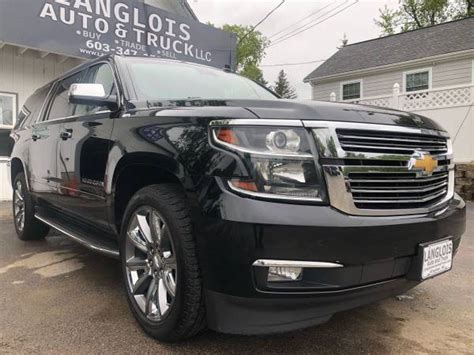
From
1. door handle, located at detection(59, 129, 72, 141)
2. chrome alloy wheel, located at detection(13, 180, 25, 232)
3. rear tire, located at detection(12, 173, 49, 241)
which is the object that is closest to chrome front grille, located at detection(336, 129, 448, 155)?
door handle, located at detection(59, 129, 72, 141)

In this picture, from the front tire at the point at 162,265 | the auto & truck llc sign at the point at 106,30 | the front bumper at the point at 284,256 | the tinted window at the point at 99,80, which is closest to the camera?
the front bumper at the point at 284,256

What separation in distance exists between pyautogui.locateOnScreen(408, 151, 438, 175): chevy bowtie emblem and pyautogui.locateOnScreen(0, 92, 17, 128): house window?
8.43 metres

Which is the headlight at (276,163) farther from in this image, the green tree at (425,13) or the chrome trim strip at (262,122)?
the green tree at (425,13)

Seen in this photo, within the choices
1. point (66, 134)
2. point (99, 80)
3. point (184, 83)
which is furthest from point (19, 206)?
point (184, 83)

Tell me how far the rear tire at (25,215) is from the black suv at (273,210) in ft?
8.51

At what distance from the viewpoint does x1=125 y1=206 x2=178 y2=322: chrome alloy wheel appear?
2.56 meters

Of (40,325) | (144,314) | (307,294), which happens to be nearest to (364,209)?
(307,294)

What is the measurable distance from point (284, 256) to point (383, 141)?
82 cm

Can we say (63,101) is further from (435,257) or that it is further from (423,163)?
(435,257)

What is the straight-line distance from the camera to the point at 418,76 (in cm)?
1683

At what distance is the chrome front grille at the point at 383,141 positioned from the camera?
2.26m

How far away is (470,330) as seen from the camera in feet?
9.57

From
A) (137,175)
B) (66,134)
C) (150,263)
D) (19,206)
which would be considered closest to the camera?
(150,263)

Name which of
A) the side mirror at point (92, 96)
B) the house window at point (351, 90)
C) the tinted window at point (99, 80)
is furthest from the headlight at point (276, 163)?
the house window at point (351, 90)
